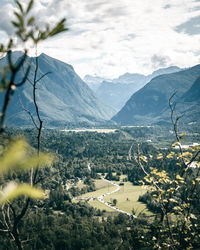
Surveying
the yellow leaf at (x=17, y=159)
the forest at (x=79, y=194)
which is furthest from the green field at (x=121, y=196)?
the yellow leaf at (x=17, y=159)

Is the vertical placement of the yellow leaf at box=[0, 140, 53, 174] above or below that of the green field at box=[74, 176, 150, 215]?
above

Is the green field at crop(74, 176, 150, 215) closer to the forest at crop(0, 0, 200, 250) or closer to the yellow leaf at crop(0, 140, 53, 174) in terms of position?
the forest at crop(0, 0, 200, 250)

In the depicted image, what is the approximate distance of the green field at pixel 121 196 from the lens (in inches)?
4151

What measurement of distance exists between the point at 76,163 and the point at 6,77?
185 meters

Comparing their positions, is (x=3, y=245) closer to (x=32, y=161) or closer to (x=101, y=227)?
(x=101, y=227)

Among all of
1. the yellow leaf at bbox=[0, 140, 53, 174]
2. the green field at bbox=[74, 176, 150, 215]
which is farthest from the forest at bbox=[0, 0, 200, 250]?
the green field at bbox=[74, 176, 150, 215]

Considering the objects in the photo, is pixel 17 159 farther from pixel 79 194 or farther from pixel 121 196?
pixel 79 194

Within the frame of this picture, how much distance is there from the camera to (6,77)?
1.72 meters

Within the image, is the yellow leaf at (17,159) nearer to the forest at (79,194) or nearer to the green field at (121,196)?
the forest at (79,194)

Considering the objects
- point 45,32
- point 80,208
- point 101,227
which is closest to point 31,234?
point 101,227

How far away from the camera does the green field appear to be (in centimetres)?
10544

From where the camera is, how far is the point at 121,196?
11894 cm

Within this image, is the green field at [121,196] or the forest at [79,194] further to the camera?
the green field at [121,196]

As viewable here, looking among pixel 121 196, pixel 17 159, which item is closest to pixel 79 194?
pixel 121 196
